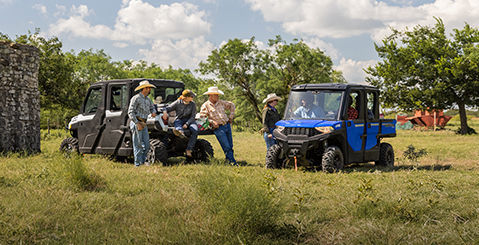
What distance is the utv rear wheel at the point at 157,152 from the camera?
11430 millimetres

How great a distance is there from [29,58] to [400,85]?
26858mm

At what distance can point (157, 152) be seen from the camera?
11.5 meters

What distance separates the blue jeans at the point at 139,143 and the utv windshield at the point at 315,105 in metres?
3.25

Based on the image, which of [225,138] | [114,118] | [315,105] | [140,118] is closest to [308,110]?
[315,105]

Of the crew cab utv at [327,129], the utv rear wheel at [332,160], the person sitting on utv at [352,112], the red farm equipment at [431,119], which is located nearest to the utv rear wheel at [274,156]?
the crew cab utv at [327,129]

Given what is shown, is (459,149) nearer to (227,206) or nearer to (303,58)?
(227,206)

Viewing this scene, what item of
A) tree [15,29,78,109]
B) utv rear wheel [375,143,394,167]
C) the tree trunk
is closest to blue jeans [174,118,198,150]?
utv rear wheel [375,143,394,167]

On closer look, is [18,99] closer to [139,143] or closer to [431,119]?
[139,143]

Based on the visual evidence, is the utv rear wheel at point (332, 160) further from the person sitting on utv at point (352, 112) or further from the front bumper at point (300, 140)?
the person sitting on utv at point (352, 112)

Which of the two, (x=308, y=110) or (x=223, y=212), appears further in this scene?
(x=308, y=110)

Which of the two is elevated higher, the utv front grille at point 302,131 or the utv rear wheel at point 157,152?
the utv front grille at point 302,131

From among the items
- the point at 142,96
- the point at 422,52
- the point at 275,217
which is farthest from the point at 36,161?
the point at 422,52

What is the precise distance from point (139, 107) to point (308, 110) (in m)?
3.80

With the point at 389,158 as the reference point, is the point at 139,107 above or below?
above
